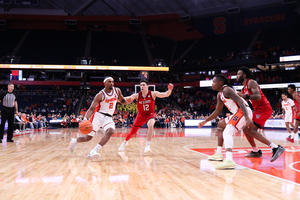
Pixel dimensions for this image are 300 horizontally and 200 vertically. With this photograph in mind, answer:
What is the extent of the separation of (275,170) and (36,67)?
3282 centimetres

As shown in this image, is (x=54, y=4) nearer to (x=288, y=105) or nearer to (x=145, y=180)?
(x=288, y=105)

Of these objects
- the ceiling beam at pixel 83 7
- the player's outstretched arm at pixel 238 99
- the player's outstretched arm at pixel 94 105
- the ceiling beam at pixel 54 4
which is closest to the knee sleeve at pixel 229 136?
the player's outstretched arm at pixel 238 99

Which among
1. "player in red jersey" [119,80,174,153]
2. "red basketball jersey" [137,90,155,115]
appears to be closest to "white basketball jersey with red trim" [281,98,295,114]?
"player in red jersey" [119,80,174,153]

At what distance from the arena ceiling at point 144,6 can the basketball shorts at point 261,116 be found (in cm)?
3011

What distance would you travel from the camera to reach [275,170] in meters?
4.78

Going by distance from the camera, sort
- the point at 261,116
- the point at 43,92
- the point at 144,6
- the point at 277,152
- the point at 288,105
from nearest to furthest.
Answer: the point at 277,152 → the point at 261,116 → the point at 288,105 → the point at 43,92 → the point at 144,6

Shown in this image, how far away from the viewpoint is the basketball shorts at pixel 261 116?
5824mm

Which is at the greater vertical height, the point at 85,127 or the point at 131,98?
the point at 131,98

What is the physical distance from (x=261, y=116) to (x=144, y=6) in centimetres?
3202

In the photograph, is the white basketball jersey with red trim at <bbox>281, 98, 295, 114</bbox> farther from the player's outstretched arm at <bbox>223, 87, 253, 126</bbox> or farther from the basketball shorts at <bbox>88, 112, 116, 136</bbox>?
the basketball shorts at <bbox>88, 112, 116, 136</bbox>

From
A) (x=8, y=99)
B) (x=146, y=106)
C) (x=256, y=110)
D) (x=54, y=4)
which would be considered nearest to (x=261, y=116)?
(x=256, y=110)

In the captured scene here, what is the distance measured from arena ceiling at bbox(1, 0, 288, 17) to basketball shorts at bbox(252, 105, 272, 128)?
30111 mm

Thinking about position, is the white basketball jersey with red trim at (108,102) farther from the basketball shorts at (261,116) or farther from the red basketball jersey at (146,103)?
the basketball shorts at (261,116)

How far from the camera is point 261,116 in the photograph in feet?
19.2
